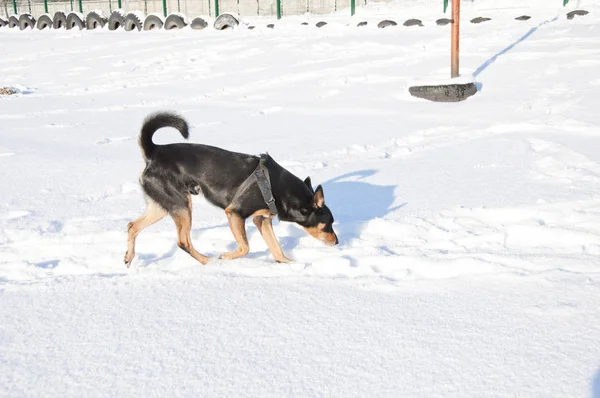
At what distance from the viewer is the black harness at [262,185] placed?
11.4 ft

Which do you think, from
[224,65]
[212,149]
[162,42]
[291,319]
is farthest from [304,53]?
[291,319]

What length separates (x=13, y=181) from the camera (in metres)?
5.24

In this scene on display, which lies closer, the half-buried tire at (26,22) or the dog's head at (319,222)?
the dog's head at (319,222)

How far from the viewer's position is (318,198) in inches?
144

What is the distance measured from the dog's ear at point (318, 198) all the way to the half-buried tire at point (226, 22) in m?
14.1

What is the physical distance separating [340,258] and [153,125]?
1453 mm

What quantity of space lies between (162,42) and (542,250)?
537 inches

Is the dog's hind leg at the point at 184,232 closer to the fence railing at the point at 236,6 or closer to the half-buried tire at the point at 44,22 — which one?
the fence railing at the point at 236,6

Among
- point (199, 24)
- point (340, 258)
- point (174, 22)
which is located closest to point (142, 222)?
point (340, 258)

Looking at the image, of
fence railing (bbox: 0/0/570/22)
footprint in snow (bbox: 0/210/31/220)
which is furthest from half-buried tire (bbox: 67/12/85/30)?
footprint in snow (bbox: 0/210/31/220)

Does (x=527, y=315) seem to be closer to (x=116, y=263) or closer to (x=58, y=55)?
(x=116, y=263)

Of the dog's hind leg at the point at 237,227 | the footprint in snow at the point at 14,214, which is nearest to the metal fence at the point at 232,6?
the dog's hind leg at the point at 237,227

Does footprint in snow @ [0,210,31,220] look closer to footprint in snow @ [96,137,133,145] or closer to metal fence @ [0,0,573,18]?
footprint in snow @ [96,137,133,145]

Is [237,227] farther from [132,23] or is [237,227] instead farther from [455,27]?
[132,23]
